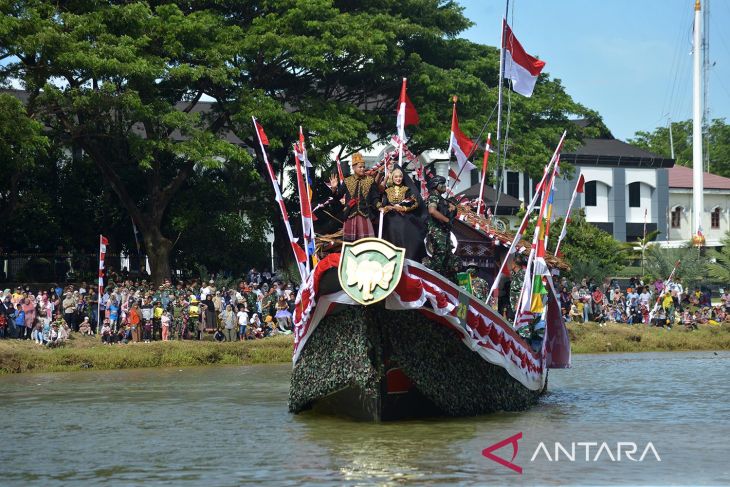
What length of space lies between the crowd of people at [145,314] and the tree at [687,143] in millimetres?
75194

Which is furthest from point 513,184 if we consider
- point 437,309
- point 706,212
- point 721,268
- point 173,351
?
point 437,309

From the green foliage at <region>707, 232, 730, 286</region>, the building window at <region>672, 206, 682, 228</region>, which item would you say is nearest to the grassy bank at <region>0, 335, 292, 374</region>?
the green foliage at <region>707, 232, 730, 286</region>

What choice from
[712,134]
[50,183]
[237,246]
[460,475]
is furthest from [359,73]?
[712,134]

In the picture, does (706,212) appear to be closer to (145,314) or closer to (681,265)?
(681,265)

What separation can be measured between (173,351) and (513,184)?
4475cm

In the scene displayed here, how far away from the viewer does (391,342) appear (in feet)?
55.5

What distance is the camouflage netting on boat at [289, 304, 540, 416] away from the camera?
16812mm

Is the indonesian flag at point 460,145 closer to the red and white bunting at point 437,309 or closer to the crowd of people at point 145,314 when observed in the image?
the red and white bunting at point 437,309

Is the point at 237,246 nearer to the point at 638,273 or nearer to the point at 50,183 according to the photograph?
the point at 50,183

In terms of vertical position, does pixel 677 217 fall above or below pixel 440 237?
above

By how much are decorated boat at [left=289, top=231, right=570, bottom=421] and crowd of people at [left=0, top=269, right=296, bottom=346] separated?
13997 millimetres

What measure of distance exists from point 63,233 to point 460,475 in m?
32.5

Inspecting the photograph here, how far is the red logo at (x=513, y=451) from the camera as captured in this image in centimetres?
1398

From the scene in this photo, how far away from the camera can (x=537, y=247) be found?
19531mm
